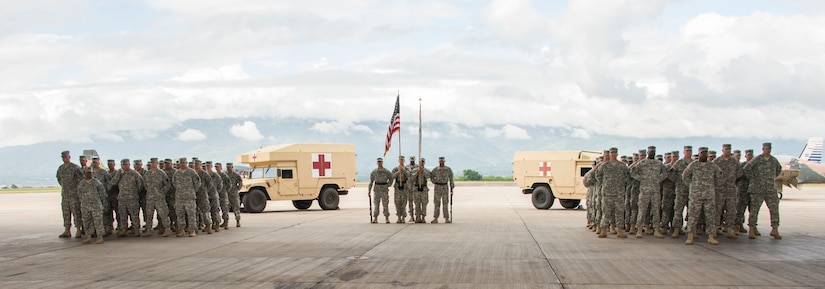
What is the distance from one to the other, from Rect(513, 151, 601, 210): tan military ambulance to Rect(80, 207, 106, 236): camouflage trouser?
14.4 m

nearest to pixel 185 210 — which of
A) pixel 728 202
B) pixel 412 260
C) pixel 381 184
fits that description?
pixel 381 184

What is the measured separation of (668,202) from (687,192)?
0.61 m

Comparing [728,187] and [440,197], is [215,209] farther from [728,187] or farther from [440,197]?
[728,187]

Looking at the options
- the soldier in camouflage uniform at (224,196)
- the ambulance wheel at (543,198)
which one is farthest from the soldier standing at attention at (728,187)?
the ambulance wheel at (543,198)

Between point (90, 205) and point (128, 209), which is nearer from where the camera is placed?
point (90, 205)

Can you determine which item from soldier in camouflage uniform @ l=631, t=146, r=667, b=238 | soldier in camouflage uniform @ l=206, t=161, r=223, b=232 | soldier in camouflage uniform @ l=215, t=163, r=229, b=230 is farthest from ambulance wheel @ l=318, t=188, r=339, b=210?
soldier in camouflage uniform @ l=631, t=146, r=667, b=238

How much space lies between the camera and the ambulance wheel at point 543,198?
78.5ft

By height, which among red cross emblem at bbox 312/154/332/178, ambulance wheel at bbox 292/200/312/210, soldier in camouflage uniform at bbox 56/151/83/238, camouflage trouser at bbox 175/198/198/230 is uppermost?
red cross emblem at bbox 312/154/332/178

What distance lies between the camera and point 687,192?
13.6 metres

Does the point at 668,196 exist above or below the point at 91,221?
above

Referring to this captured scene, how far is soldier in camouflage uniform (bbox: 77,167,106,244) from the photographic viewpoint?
13.4 m

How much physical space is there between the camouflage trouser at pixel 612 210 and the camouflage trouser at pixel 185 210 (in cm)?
804

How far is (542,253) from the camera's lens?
35.9 ft

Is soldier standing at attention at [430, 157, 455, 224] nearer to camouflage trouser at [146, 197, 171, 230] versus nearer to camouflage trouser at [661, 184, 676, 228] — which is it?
camouflage trouser at [661, 184, 676, 228]
